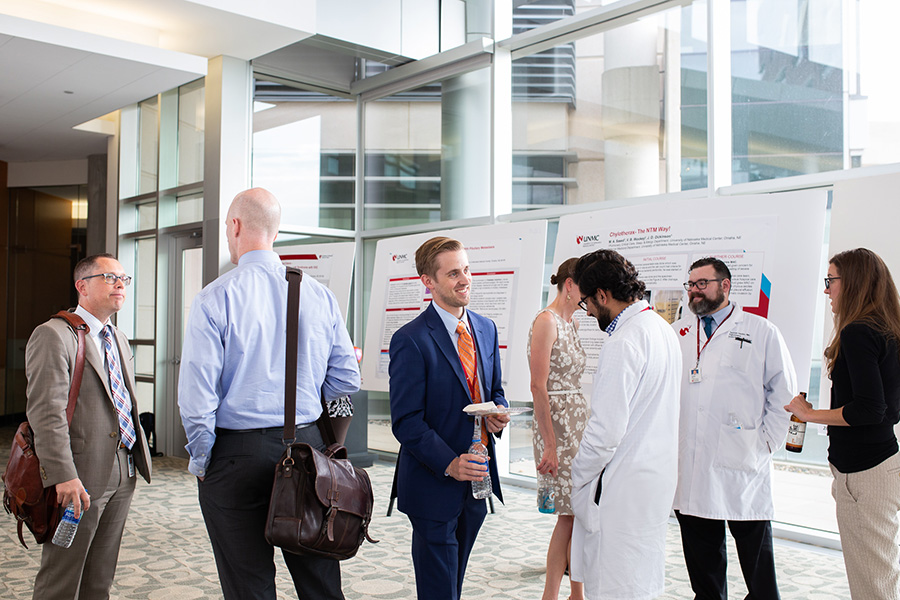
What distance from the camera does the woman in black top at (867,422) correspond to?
2896 millimetres

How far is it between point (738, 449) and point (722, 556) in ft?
1.49

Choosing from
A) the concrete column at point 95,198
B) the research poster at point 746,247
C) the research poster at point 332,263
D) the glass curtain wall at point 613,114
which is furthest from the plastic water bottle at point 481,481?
the concrete column at point 95,198

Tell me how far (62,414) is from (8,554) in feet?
8.56

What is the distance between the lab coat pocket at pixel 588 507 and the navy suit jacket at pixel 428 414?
393mm

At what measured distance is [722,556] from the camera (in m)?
3.22

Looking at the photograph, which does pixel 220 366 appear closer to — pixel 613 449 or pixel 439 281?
pixel 439 281

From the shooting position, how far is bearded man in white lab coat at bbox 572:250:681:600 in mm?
2613

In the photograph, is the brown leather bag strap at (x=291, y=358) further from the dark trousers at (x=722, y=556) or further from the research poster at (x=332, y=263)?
the research poster at (x=332, y=263)

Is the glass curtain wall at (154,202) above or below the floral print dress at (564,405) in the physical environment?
above

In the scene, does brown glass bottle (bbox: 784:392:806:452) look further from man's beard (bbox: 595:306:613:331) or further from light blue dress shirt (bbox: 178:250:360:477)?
light blue dress shirt (bbox: 178:250:360:477)

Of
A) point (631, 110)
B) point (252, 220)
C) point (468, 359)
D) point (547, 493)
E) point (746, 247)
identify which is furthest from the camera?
point (631, 110)

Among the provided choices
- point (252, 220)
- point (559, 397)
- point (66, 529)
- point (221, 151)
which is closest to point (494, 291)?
point (559, 397)

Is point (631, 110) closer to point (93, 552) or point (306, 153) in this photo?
point (306, 153)

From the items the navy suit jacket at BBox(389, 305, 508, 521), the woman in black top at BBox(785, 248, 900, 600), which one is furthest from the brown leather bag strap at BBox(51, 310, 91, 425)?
the woman in black top at BBox(785, 248, 900, 600)
